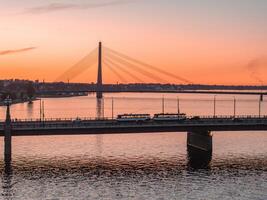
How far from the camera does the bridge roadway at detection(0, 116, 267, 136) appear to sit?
70938 mm

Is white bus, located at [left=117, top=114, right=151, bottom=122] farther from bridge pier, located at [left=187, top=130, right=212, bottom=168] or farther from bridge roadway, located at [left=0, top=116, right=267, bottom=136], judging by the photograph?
bridge pier, located at [left=187, top=130, right=212, bottom=168]

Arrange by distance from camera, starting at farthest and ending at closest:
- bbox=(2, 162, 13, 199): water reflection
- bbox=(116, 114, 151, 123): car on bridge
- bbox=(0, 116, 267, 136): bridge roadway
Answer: bbox=(116, 114, 151, 123): car on bridge
bbox=(0, 116, 267, 136): bridge roadway
bbox=(2, 162, 13, 199): water reflection

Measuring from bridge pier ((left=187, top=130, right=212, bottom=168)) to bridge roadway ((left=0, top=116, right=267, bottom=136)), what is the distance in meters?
1.35

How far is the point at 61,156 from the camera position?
72438 millimetres

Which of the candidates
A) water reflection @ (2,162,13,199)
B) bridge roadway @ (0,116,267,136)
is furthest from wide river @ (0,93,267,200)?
bridge roadway @ (0,116,267,136)

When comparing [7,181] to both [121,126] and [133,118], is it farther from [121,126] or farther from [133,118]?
[133,118]

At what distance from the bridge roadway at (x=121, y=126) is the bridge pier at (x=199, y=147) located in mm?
1351

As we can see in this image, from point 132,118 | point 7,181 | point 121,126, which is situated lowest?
point 7,181

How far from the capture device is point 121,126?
72.8 metres

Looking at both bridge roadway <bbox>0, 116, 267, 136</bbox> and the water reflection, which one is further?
bridge roadway <bbox>0, 116, 267, 136</bbox>

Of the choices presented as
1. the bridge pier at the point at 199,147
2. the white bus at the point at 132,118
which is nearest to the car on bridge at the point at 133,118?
the white bus at the point at 132,118

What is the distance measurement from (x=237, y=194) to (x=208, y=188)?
135 inches

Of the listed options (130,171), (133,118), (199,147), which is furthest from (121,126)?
(199,147)

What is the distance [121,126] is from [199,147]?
13.3m
